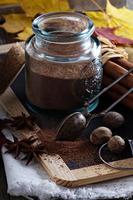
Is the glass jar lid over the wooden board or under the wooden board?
over

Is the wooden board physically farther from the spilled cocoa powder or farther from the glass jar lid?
the glass jar lid

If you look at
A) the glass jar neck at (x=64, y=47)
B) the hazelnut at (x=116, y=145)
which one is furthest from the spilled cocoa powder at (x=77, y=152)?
the glass jar neck at (x=64, y=47)

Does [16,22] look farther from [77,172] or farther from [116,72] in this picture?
[77,172]

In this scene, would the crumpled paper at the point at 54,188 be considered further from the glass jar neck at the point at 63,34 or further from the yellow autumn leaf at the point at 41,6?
the yellow autumn leaf at the point at 41,6

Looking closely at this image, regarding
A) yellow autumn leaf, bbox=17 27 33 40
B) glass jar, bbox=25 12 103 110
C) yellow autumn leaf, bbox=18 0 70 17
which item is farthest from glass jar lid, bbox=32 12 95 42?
yellow autumn leaf, bbox=18 0 70 17

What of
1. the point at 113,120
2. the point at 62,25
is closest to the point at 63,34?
the point at 62,25

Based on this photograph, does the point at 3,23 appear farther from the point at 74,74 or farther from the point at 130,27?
the point at 74,74

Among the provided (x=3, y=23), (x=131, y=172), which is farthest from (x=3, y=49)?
(x=131, y=172)
